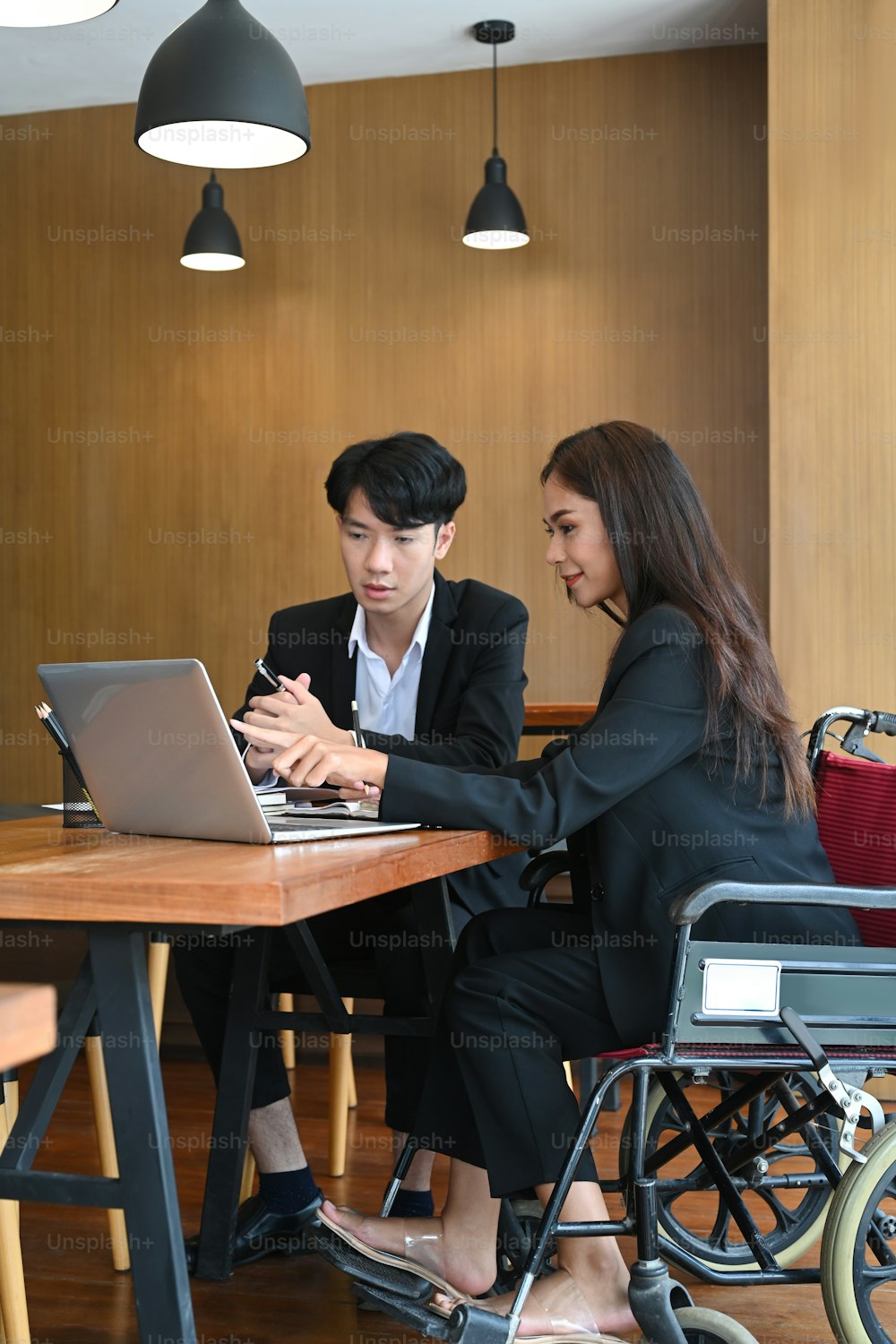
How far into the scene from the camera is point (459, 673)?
2.41m

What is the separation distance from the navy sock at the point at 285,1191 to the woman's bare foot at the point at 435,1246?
1.62ft

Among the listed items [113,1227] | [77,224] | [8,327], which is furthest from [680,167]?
[113,1227]

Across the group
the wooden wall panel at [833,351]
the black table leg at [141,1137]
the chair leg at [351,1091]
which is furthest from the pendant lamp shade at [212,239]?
the black table leg at [141,1137]

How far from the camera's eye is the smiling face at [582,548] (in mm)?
1857

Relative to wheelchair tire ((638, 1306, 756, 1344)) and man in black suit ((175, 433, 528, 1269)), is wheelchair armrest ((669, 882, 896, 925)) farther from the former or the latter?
man in black suit ((175, 433, 528, 1269))

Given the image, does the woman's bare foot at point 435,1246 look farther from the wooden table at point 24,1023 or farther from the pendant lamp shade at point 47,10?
the pendant lamp shade at point 47,10

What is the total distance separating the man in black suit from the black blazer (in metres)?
0.47

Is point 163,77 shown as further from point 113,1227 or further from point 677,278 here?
point 677,278

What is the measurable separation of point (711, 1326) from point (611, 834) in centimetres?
57

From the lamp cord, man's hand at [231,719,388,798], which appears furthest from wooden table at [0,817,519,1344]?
the lamp cord

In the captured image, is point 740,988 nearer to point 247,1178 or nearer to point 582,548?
point 582,548

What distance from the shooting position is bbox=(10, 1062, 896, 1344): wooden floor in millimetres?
1955

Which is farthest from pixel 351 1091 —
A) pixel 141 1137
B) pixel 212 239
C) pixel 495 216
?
pixel 212 239

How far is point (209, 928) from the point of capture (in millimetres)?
1157
